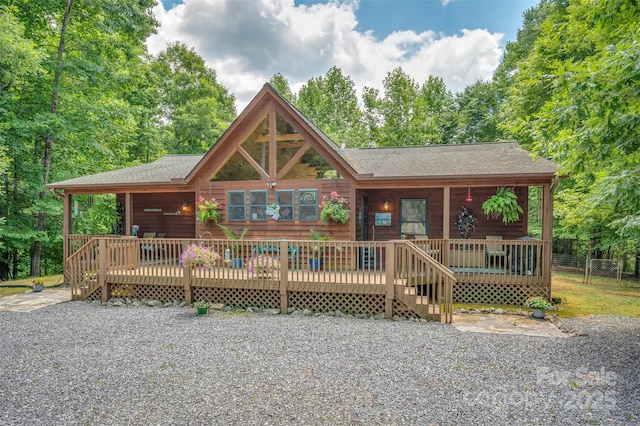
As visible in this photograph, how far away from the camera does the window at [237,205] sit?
10336 millimetres

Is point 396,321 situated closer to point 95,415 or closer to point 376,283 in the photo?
point 376,283

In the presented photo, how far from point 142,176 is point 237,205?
150 inches

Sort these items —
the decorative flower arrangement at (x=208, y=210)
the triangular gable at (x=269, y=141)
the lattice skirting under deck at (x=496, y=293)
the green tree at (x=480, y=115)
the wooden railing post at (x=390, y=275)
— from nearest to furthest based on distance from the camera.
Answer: the wooden railing post at (x=390, y=275), the lattice skirting under deck at (x=496, y=293), the triangular gable at (x=269, y=141), the decorative flower arrangement at (x=208, y=210), the green tree at (x=480, y=115)

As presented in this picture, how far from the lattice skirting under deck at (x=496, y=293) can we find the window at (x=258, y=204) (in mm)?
5706

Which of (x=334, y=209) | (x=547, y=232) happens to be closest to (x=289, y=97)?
(x=334, y=209)

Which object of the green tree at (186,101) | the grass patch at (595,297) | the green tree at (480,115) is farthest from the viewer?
the green tree at (480,115)

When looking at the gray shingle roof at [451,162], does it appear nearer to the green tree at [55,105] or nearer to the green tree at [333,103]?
the green tree at [55,105]

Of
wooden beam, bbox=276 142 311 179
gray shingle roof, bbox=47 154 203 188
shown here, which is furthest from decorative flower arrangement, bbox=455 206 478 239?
gray shingle roof, bbox=47 154 203 188

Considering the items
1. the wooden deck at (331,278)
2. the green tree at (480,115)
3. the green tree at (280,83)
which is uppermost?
the green tree at (280,83)

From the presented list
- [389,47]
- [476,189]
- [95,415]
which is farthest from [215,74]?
[95,415]

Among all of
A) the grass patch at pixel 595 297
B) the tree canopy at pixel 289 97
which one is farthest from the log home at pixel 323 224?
the tree canopy at pixel 289 97

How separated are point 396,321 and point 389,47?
1013 inches

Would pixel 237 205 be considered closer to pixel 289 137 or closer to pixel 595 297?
pixel 289 137

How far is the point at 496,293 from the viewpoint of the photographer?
336 inches
